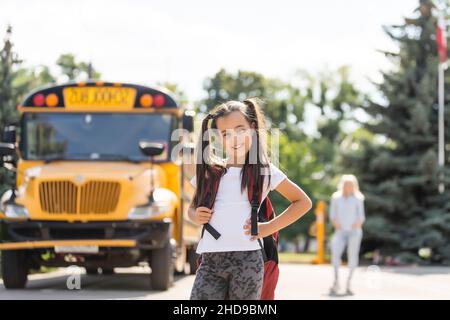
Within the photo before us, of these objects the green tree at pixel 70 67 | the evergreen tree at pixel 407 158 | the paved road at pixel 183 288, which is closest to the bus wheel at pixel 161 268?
the paved road at pixel 183 288

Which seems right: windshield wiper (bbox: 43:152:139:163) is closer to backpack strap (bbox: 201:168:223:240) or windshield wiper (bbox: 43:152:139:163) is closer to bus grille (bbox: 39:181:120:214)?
bus grille (bbox: 39:181:120:214)

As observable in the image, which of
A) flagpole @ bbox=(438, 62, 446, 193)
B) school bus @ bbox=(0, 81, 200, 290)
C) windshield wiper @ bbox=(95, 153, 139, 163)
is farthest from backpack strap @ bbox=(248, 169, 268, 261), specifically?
flagpole @ bbox=(438, 62, 446, 193)

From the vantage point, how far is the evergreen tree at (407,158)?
2402 centimetres

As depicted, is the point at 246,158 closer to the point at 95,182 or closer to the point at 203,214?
the point at 203,214

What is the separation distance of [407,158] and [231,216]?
21275mm

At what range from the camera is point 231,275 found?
395cm

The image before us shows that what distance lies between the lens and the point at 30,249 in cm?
1198

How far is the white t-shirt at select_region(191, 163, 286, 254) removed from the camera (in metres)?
3.94

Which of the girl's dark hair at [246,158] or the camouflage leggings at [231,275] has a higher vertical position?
the girl's dark hair at [246,158]

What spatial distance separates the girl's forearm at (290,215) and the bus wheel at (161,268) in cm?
762

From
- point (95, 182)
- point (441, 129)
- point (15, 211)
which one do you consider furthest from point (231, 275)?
point (441, 129)

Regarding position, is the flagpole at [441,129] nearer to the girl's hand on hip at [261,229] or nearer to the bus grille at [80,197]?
the bus grille at [80,197]

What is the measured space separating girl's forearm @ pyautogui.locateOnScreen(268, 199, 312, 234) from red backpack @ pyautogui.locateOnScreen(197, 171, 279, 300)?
0.08m
